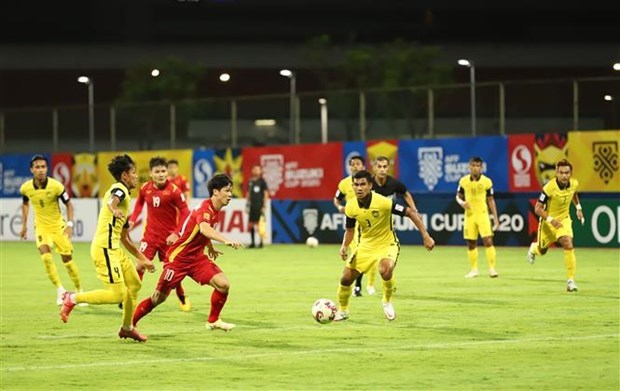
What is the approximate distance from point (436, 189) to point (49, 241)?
731 inches

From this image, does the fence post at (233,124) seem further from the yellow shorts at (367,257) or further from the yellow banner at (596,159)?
the yellow shorts at (367,257)

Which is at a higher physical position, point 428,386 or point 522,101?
point 522,101

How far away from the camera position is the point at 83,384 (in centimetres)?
1273

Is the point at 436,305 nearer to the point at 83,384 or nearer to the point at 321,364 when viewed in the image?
the point at 321,364

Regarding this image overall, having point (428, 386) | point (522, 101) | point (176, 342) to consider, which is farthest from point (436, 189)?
point (428, 386)


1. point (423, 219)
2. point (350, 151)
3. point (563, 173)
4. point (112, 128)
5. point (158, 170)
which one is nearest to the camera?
point (158, 170)

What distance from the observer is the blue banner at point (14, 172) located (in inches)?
2040

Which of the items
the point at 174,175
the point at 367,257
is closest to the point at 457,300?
the point at 367,257

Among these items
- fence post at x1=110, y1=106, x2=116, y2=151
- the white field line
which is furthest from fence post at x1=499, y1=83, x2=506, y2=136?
the white field line

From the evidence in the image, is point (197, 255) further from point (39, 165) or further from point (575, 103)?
point (575, 103)

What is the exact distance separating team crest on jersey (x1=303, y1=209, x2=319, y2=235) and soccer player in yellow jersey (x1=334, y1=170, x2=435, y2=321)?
2333 centimetres

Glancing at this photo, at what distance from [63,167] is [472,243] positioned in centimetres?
2766

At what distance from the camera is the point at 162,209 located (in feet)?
66.3

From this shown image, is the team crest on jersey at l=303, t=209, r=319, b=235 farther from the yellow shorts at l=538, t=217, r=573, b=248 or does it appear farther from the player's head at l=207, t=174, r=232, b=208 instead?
the player's head at l=207, t=174, r=232, b=208
